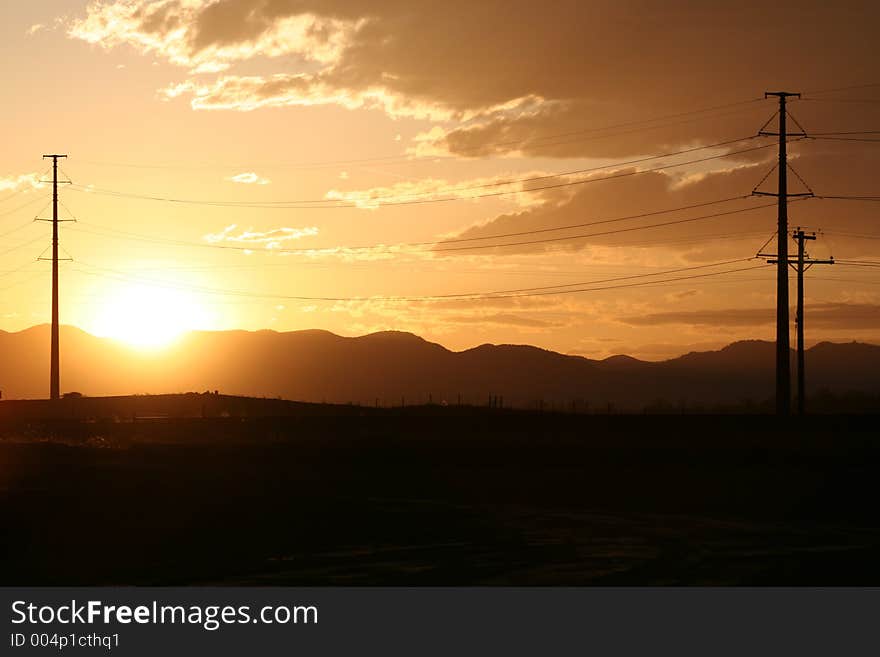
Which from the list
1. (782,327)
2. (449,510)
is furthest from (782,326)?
(449,510)

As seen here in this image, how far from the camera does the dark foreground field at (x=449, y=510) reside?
869 inches

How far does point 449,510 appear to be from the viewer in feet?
110

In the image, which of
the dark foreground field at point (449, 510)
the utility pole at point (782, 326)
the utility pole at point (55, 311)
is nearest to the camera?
the dark foreground field at point (449, 510)

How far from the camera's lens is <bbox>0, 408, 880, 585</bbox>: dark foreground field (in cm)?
2206

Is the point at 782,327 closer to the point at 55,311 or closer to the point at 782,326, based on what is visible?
the point at 782,326

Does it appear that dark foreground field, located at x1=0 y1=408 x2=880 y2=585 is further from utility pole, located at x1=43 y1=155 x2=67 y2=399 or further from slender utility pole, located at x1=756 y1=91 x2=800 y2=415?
utility pole, located at x1=43 y1=155 x2=67 y2=399

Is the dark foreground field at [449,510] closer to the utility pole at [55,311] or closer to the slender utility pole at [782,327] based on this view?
the slender utility pole at [782,327]

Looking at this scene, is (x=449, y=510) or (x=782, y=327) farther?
(x=782, y=327)

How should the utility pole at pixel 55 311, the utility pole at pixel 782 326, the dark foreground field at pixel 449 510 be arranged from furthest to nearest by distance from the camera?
the utility pole at pixel 55 311 < the utility pole at pixel 782 326 < the dark foreground field at pixel 449 510

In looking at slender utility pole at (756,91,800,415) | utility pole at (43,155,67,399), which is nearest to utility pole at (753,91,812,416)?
slender utility pole at (756,91,800,415)

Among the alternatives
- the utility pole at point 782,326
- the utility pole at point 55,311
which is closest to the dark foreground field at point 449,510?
the utility pole at point 782,326

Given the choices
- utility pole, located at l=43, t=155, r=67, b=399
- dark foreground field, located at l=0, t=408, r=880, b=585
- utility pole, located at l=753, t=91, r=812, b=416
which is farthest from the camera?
utility pole, located at l=43, t=155, r=67, b=399

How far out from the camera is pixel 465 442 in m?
66.2

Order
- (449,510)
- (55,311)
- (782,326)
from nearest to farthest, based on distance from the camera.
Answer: (449,510) < (782,326) < (55,311)
